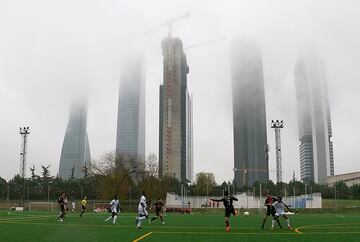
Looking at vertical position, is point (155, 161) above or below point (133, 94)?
below

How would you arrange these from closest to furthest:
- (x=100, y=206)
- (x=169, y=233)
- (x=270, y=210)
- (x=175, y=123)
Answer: (x=169, y=233)
(x=270, y=210)
(x=100, y=206)
(x=175, y=123)

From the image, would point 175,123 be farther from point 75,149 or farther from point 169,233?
point 169,233

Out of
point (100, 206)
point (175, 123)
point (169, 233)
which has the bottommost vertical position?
point (100, 206)

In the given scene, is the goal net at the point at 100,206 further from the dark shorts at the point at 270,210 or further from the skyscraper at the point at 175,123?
the skyscraper at the point at 175,123

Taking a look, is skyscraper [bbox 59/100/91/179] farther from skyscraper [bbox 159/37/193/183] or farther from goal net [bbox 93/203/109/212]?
goal net [bbox 93/203/109/212]

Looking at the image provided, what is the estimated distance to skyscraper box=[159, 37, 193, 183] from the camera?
14725cm

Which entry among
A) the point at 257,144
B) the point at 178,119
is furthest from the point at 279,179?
the point at 178,119

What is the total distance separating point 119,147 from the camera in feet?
531

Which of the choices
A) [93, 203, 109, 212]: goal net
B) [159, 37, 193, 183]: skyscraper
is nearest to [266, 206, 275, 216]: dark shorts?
[93, 203, 109, 212]: goal net

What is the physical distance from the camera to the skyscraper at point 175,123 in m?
147

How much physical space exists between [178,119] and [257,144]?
2787 cm

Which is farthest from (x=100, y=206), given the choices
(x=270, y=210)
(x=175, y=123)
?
(x=175, y=123)

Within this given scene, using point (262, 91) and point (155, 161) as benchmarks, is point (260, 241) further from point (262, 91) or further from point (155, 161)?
point (262, 91)

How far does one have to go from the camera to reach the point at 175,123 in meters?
148
